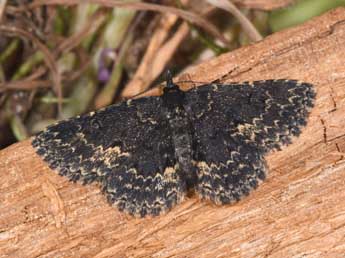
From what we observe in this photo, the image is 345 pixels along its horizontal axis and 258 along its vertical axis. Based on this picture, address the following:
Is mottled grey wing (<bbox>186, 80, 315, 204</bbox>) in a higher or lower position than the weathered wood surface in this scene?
lower


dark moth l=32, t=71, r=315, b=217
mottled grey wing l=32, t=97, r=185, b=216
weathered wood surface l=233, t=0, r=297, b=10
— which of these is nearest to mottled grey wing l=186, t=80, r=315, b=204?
dark moth l=32, t=71, r=315, b=217

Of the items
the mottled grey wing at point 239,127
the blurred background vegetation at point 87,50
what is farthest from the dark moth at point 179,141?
the blurred background vegetation at point 87,50

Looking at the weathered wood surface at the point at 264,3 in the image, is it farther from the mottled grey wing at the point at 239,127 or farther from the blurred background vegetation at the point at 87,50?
the mottled grey wing at the point at 239,127

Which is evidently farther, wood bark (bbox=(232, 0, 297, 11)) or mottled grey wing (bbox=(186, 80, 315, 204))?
wood bark (bbox=(232, 0, 297, 11))

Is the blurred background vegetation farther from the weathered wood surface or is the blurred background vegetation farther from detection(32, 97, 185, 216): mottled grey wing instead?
detection(32, 97, 185, 216): mottled grey wing

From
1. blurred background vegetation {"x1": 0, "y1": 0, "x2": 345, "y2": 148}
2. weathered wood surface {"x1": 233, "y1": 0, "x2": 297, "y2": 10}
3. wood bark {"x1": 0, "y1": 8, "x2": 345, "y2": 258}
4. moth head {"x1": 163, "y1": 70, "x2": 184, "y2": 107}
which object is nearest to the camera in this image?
wood bark {"x1": 0, "y1": 8, "x2": 345, "y2": 258}

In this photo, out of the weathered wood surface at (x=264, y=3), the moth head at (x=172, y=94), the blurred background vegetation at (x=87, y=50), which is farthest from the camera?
the blurred background vegetation at (x=87, y=50)

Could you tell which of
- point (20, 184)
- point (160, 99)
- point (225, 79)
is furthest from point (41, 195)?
point (225, 79)

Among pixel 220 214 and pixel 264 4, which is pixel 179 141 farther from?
pixel 264 4
